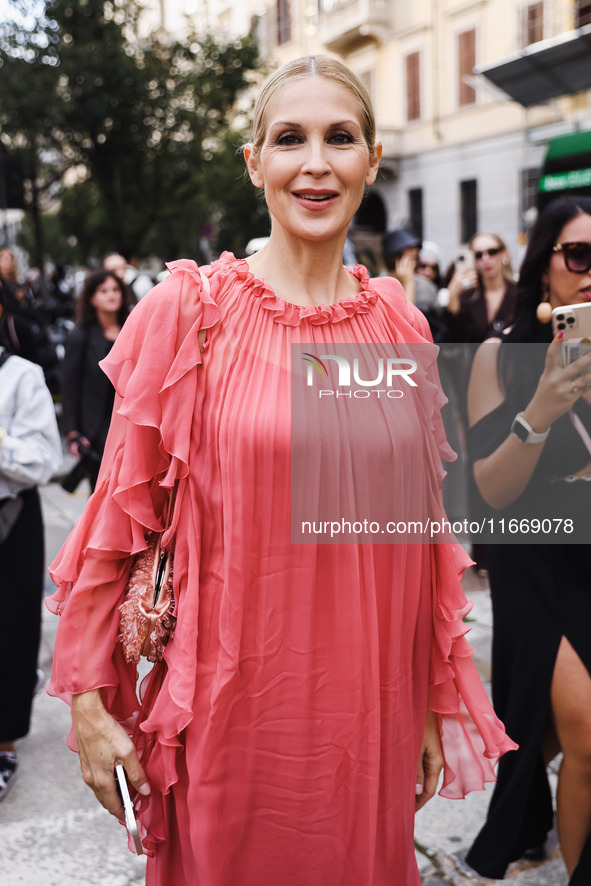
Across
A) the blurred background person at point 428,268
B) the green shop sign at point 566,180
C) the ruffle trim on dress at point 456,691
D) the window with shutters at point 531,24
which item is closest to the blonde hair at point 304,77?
the ruffle trim on dress at point 456,691

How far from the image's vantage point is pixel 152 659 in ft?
5.73

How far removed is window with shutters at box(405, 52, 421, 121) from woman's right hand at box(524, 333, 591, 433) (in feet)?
81.7

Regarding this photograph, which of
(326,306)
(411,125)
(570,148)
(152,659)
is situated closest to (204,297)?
(326,306)

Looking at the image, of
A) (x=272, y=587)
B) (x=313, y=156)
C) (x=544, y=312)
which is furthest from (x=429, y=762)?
(x=313, y=156)

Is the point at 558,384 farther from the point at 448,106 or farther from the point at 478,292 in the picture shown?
the point at 448,106

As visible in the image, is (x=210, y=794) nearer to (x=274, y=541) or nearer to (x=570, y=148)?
(x=274, y=541)

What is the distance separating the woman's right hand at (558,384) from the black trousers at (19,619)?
7.19 feet

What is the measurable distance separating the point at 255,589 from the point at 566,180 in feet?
40.9

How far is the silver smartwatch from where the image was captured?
7.23ft

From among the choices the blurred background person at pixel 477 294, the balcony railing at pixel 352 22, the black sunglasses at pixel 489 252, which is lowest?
the blurred background person at pixel 477 294

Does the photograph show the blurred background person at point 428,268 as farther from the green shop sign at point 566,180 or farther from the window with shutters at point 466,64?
the window with shutters at point 466,64

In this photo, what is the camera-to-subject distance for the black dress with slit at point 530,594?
2377 millimetres

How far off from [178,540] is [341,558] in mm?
319

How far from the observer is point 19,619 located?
3441mm
